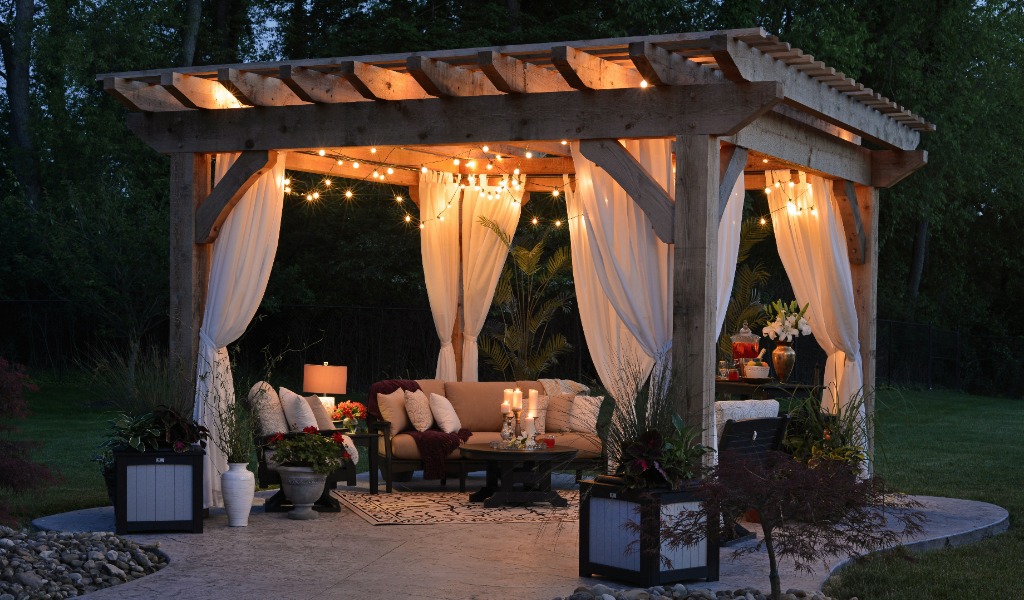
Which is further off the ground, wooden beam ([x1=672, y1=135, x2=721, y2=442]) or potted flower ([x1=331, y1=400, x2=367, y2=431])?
wooden beam ([x1=672, y1=135, x2=721, y2=442])

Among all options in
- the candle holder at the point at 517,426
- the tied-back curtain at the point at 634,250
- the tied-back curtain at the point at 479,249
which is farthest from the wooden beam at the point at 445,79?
the tied-back curtain at the point at 479,249

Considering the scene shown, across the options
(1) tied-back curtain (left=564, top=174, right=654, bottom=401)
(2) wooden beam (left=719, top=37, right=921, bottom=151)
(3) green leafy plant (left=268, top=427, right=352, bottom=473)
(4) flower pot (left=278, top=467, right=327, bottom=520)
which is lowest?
(4) flower pot (left=278, top=467, right=327, bottom=520)

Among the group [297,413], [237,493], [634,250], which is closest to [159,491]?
[237,493]

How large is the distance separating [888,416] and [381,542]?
41.9 feet

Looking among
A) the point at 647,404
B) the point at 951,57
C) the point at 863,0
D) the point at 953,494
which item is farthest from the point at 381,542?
the point at 951,57

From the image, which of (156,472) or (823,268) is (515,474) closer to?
(156,472)

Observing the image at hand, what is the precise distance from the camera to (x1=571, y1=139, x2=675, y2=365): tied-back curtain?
7883mm

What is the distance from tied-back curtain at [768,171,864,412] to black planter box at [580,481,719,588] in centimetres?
377

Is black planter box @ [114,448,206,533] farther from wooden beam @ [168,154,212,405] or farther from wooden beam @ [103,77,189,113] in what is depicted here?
wooden beam @ [103,77,189,113]

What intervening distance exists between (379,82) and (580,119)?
4.82 ft

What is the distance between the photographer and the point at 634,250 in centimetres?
800

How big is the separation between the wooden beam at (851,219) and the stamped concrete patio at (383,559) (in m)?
2.45

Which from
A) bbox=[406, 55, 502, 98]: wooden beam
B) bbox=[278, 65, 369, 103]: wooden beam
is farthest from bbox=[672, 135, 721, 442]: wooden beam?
bbox=[278, 65, 369, 103]: wooden beam

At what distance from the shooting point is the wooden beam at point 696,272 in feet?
→ 24.8
